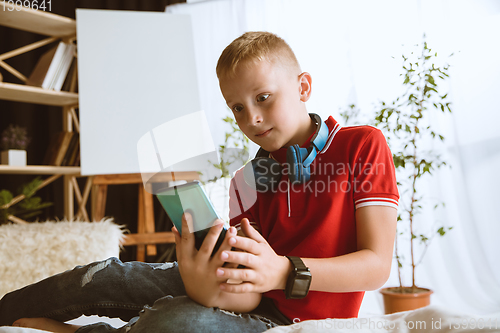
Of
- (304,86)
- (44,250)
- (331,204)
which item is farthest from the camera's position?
(44,250)

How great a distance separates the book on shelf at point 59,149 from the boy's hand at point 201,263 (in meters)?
2.18

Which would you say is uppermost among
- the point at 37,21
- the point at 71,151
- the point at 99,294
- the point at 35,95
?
the point at 37,21

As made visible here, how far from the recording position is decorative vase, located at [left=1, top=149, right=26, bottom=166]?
7.94ft

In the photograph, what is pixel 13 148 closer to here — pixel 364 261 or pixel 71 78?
pixel 71 78

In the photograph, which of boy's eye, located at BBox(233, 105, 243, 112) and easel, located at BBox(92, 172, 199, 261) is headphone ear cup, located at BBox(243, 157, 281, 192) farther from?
easel, located at BBox(92, 172, 199, 261)

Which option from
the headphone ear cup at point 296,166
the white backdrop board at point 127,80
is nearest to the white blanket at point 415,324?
the headphone ear cup at point 296,166

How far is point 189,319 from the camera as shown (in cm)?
66

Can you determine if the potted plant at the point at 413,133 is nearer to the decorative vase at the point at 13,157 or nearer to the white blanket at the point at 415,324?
the white blanket at the point at 415,324

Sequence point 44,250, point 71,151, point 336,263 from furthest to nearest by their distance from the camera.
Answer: point 71,151, point 44,250, point 336,263

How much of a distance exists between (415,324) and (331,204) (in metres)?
0.30

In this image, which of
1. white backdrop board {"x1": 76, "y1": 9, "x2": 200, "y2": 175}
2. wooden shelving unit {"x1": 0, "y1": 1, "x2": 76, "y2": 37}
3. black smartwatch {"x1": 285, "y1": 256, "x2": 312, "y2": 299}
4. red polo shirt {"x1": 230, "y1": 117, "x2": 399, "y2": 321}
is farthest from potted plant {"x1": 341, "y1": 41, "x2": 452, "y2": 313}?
wooden shelving unit {"x1": 0, "y1": 1, "x2": 76, "y2": 37}

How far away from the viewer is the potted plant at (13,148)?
A: 95.7 inches

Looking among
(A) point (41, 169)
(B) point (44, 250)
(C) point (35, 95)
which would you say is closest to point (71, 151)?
(A) point (41, 169)

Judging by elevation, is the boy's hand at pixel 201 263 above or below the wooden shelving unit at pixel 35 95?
below
